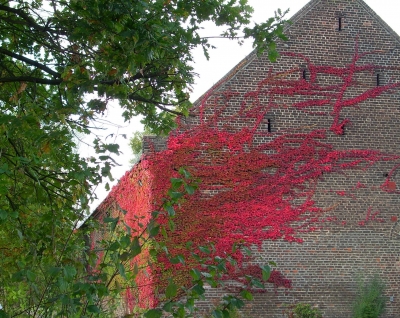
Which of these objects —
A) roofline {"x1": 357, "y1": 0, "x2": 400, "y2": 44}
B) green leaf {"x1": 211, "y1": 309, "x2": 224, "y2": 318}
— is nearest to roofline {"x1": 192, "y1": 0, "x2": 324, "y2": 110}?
roofline {"x1": 357, "y1": 0, "x2": 400, "y2": 44}

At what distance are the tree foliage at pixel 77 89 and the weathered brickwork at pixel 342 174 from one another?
7.27m

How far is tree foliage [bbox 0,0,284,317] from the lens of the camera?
483 cm

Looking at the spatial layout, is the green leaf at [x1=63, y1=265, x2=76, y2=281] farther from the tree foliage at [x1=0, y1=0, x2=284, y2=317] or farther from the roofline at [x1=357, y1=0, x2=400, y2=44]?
the roofline at [x1=357, y1=0, x2=400, y2=44]

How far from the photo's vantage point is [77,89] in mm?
5918

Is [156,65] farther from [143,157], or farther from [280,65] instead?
[280,65]

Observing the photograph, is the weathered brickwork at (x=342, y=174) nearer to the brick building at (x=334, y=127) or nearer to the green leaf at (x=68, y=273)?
the brick building at (x=334, y=127)

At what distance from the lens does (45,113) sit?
6.19 m

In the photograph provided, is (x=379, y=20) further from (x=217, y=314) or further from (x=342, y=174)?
(x=217, y=314)

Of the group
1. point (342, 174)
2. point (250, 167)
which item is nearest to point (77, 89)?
point (250, 167)

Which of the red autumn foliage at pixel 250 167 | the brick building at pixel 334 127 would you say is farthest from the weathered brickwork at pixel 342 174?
the red autumn foliage at pixel 250 167

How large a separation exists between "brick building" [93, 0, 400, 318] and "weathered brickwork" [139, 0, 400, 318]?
22mm

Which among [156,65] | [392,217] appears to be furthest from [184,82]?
[392,217]

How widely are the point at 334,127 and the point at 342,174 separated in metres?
1.09

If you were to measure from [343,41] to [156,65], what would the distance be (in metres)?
9.82
